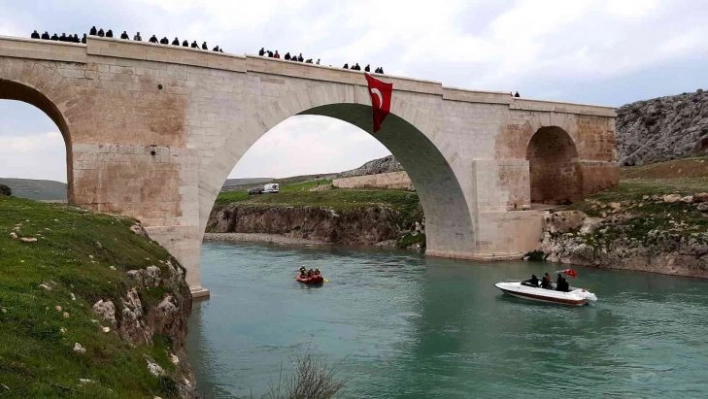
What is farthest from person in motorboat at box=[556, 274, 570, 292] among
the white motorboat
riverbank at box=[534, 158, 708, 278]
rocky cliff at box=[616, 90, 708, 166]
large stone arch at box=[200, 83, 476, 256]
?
rocky cliff at box=[616, 90, 708, 166]

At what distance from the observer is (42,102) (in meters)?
18.2

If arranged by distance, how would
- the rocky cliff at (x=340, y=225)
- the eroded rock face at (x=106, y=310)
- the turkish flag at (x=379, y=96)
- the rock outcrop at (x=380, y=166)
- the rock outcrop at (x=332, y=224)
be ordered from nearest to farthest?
the eroded rock face at (x=106, y=310) → the turkish flag at (x=379, y=96) → the rocky cliff at (x=340, y=225) → the rock outcrop at (x=332, y=224) → the rock outcrop at (x=380, y=166)

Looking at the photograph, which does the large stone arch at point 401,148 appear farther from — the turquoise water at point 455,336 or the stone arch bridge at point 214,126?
the turquoise water at point 455,336

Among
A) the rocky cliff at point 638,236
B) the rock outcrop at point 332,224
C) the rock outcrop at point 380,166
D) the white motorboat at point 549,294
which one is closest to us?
the white motorboat at point 549,294

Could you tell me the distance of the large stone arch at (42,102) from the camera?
17.4 metres

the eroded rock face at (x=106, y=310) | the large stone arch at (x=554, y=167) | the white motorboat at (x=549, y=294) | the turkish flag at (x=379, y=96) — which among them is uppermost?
the turkish flag at (x=379, y=96)

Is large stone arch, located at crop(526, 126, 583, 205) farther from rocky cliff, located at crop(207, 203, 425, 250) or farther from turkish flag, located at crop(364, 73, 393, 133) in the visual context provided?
turkish flag, located at crop(364, 73, 393, 133)

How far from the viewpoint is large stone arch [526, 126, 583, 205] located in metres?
32.2

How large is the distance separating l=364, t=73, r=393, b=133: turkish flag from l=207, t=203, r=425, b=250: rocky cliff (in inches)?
509

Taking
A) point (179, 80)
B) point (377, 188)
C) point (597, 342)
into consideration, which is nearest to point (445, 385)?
point (597, 342)

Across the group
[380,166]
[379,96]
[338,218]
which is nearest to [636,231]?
[379,96]

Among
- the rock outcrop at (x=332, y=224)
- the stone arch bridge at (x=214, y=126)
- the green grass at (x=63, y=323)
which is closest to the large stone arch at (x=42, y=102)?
the stone arch bridge at (x=214, y=126)

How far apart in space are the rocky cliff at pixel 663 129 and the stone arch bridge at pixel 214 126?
761 inches

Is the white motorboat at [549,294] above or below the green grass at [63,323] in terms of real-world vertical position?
below
